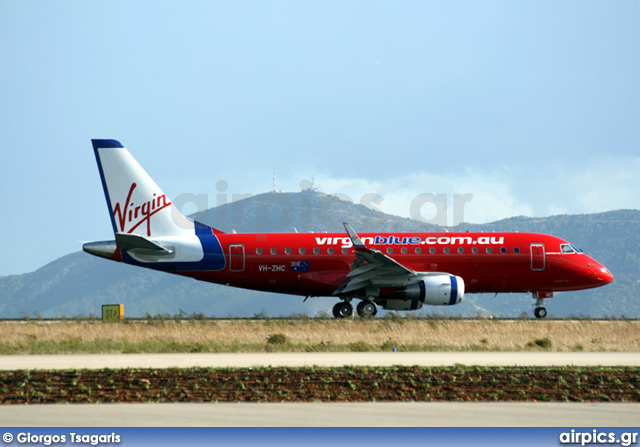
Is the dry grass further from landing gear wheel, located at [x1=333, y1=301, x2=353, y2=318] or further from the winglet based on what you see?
the winglet

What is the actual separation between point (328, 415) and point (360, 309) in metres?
23.1

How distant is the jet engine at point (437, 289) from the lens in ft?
118

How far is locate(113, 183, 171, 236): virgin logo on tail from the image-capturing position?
38688 mm

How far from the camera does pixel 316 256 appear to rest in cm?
3784

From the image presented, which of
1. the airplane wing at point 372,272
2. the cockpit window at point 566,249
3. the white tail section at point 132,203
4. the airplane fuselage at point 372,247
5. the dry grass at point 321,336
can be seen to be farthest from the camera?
the cockpit window at point 566,249

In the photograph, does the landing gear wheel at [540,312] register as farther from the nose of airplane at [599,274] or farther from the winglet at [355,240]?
the winglet at [355,240]

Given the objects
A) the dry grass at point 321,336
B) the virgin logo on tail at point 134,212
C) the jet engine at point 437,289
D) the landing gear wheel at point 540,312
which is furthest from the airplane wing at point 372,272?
the virgin logo on tail at point 134,212

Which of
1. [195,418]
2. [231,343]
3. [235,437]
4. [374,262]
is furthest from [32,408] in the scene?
[374,262]

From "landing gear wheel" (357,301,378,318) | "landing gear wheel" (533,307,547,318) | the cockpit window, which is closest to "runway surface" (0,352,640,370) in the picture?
"landing gear wheel" (357,301,378,318)

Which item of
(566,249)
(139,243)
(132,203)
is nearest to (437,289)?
(566,249)

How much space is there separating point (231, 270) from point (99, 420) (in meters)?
23.9

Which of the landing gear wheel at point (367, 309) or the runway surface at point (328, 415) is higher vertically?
the landing gear wheel at point (367, 309)

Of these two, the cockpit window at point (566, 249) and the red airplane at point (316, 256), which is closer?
the red airplane at point (316, 256)

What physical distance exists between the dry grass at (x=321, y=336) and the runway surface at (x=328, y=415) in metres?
11.1
